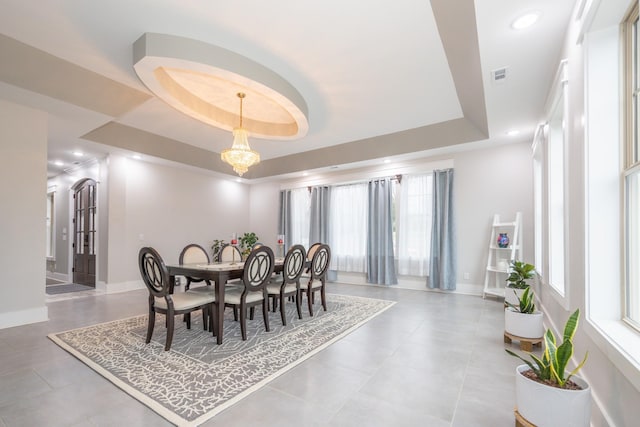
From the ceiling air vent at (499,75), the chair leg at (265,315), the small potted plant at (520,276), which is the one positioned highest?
the ceiling air vent at (499,75)

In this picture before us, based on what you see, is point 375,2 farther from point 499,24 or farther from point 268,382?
point 268,382

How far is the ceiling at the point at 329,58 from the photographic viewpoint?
92.1 inches

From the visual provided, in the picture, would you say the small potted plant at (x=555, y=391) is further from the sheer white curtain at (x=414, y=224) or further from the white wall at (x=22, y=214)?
the white wall at (x=22, y=214)

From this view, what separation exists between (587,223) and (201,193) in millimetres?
7180

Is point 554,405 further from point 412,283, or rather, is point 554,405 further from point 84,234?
point 84,234

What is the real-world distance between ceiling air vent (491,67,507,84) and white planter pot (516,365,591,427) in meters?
2.58

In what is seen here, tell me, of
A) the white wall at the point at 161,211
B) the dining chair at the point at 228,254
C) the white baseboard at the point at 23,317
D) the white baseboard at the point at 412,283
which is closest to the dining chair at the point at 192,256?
the dining chair at the point at 228,254

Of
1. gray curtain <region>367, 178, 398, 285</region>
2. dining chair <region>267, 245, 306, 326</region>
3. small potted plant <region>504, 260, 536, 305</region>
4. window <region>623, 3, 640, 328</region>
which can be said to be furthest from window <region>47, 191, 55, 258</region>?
window <region>623, 3, 640, 328</region>

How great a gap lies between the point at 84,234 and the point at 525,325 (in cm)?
799

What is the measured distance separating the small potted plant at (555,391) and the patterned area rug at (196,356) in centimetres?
165

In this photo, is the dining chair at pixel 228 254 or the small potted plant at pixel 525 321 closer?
the small potted plant at pixel 525 321

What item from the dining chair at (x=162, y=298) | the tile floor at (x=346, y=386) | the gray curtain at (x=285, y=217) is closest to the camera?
the tile floor at (x=346, y=386)

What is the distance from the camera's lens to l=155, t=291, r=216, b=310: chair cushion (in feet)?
9.54

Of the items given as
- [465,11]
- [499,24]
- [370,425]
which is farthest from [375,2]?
[370,425]
